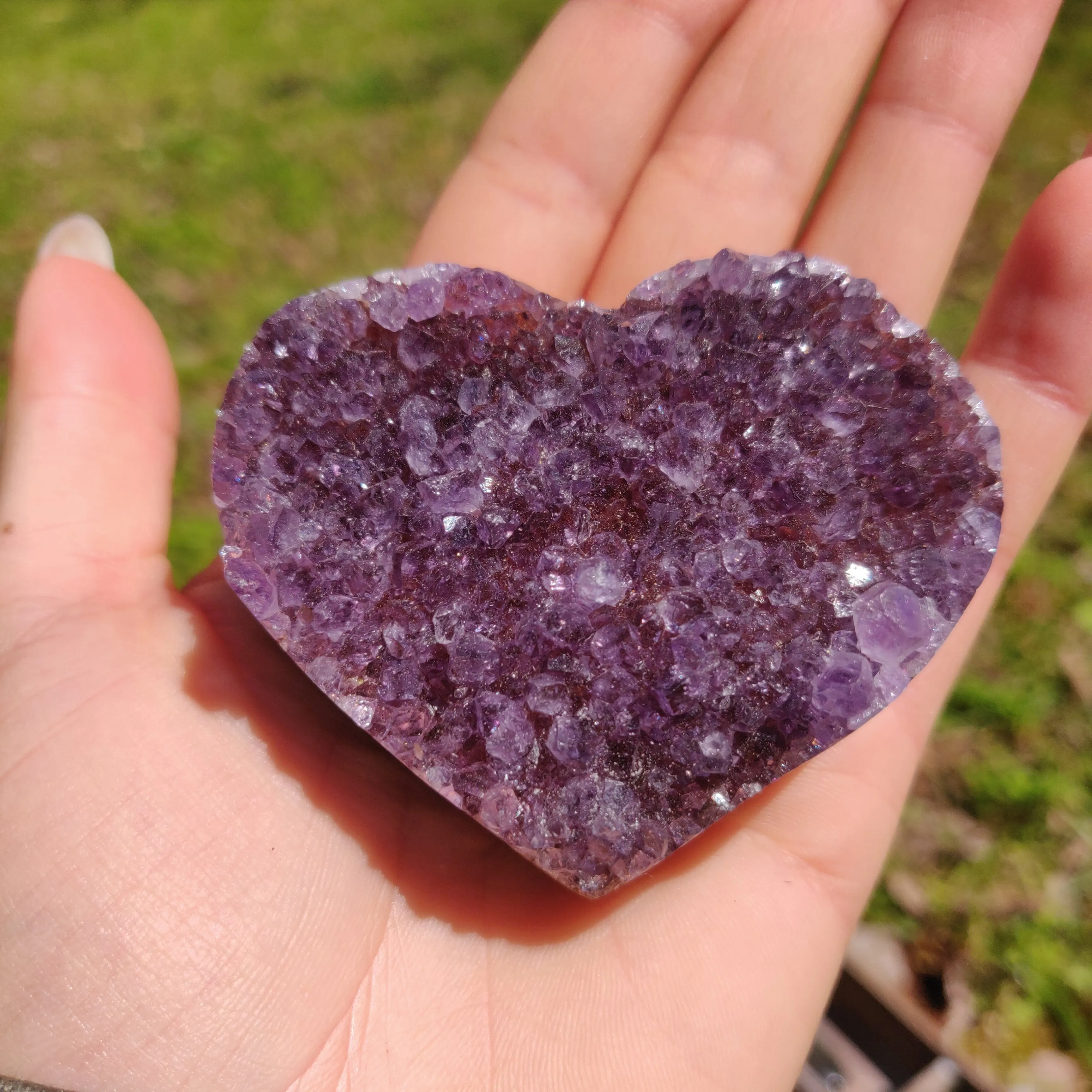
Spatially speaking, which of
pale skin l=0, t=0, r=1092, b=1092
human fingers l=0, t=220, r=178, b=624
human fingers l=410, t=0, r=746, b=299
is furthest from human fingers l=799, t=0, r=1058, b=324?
human fingers l=0, t=220, r=178, b=624

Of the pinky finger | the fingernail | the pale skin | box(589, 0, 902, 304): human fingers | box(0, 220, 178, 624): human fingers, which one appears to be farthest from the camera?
box(589, 0, 902, 304): human fingers

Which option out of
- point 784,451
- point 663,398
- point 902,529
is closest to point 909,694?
point 902,529

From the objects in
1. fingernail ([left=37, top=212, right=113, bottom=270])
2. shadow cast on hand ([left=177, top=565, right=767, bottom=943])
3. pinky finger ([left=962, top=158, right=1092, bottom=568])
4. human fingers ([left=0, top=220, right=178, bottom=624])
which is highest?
pinky finger ([left=962, top=158, right=1092, bottom=568])

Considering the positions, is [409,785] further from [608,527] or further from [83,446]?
[83,446]

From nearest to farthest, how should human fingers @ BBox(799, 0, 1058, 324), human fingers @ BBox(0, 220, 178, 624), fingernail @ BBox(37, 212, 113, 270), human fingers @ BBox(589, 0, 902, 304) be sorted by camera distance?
human fingers @ BBox(0, 220, 178, 624) < fingernail @ BBox(37, 212, 113, 270) < human fingers @ BBox(799, 0, 1058, 324) < human fingers @ BBox(589, 0, 902, 304)

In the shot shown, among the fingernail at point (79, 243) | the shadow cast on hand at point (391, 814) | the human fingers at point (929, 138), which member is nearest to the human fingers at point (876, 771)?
the shadow cast on hand at point (391, 814)

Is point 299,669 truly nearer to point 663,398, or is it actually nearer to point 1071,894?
point 663,398

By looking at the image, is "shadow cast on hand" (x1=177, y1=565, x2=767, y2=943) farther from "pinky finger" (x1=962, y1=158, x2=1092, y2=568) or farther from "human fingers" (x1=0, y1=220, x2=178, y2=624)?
"pinky finger" (x1=962, y1=158, x2=1092, y2=568)
